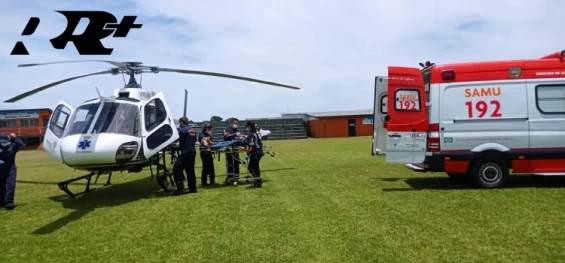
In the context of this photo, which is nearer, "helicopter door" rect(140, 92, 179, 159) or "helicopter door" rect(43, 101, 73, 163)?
"helicopter door" rect(43, 101, 73, 163)

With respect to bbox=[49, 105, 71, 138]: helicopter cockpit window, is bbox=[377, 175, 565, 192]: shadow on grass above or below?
below

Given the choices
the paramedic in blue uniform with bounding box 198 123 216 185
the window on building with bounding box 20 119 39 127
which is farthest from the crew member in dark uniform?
the window on building with bounding box 20 119 39 127

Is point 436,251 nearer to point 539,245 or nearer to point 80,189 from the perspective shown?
point 539,245

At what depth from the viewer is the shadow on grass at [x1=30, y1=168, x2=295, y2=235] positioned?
312 inches

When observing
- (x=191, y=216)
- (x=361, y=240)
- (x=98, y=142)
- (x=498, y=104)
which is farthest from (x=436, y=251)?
(x=98, y=142)

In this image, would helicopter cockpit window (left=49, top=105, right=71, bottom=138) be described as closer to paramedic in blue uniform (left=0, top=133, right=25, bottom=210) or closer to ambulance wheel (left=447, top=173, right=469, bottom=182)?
paramedic in blue uniform (left=0, top=133, right=25, bottom=210)

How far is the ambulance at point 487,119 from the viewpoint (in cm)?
908

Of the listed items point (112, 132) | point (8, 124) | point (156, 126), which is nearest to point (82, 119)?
point (112, 132)

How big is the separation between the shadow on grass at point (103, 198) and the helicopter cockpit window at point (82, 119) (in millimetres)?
1677

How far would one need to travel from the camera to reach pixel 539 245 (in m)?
5.26

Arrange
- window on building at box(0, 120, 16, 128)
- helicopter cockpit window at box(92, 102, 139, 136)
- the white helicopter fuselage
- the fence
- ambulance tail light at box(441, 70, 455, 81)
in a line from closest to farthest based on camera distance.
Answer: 1. the white helicopter fuselage
2. helicopter cockpit window at box(92, 102, 139, 136)
3. ambulance tail light at box(441, 70, 455, 81)
4. window on building at box(0, 120, 16, 128)
5. the fence

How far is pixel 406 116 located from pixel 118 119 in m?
6.23

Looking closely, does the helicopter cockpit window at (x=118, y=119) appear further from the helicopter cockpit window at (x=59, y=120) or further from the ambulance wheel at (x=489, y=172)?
the ambulance wheel at (x=489, y=172)

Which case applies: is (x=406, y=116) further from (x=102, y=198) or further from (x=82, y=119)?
(x=102, y=198)
